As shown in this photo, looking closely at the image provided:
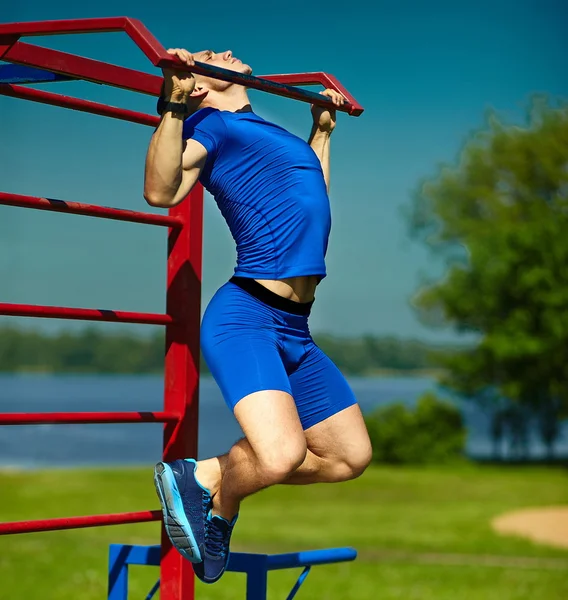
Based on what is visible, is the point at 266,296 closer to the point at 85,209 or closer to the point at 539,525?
the point at 85,209

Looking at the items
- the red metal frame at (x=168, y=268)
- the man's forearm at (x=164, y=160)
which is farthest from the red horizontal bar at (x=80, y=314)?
the man's forearm at (x=164, y=160)

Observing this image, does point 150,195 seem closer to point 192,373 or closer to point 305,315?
point 305,315

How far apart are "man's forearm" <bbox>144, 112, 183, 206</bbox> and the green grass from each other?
185 inches

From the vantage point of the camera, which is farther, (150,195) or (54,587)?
(54,587)

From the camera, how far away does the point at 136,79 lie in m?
3.01

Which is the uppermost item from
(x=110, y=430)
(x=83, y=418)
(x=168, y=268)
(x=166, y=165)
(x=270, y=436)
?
(x=166, y=165)

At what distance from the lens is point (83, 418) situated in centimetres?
285

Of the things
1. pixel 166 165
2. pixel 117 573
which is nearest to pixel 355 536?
pixel 117 573

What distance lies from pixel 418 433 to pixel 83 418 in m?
15.2

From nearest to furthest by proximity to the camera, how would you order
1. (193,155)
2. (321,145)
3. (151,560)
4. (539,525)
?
(193,155)
(321,145)
(151,560)
(539,525)

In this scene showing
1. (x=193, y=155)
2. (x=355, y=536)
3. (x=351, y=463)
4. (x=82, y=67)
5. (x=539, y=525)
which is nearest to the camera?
(x=193, y=155)

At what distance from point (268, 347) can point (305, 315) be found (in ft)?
0.65

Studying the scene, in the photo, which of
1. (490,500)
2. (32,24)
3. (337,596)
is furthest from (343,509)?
(32,24)

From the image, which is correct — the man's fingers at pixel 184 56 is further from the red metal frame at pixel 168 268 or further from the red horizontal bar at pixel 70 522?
the red horizontal bar at pixel 70 522
